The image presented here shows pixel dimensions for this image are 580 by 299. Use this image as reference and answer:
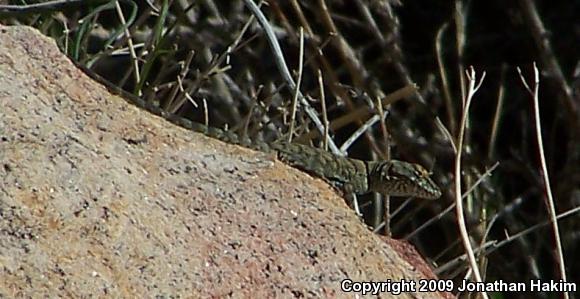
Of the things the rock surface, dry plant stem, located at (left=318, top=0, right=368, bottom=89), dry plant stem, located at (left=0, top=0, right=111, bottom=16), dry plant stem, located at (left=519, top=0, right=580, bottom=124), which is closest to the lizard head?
dry plant stem, located at (left=0, top=0, right=111, bottom=16)

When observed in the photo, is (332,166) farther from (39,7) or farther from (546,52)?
(546,52)

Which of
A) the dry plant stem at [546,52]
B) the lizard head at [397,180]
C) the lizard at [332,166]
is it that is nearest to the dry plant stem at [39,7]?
the lizard at [332,166]

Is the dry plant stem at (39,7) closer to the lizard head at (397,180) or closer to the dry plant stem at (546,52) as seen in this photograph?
the lizard head at (397,180)

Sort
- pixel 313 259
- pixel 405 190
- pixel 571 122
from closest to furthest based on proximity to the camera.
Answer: pixel 313 259, pixel 405 190, pixel 571 122

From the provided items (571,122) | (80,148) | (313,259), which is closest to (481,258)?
(313,259)

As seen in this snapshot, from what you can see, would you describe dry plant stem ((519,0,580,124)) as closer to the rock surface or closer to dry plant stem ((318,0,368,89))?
dry plant stem ((318,0,368,89))

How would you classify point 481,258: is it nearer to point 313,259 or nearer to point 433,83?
point 313,259
